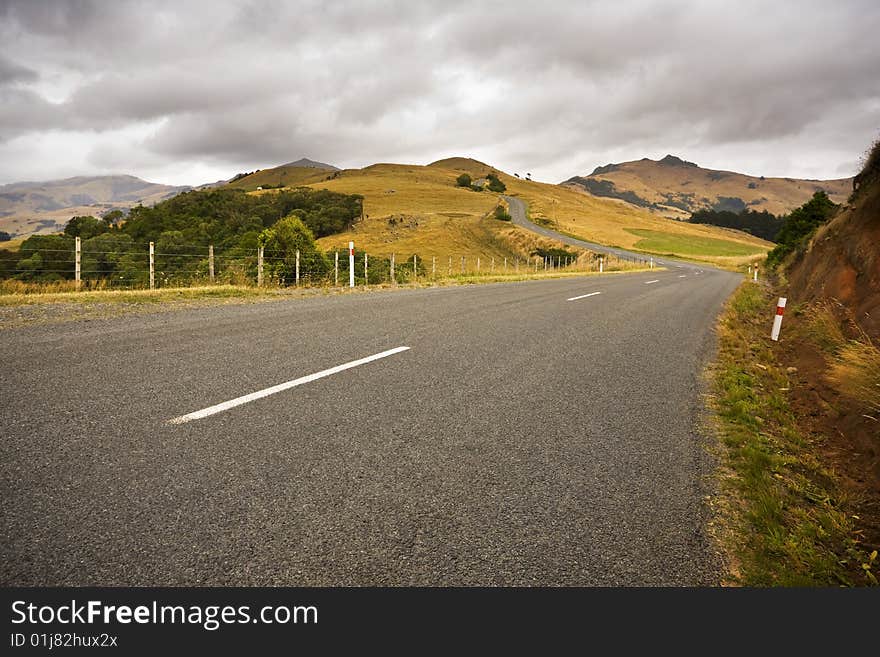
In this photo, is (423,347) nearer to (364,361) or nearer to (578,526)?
(364,361)

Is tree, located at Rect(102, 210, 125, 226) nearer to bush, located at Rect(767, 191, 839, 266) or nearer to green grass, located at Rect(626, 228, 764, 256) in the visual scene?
green grass, located at Rect(626, 228, 764, 256)

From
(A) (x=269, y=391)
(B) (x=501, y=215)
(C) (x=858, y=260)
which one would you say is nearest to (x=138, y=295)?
(A) (x=269, y=391)

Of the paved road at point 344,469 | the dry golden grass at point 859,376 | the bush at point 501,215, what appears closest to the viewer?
the paved road at point 344,469

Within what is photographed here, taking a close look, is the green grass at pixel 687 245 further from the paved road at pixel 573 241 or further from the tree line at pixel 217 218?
the tree line at pixel 217 218

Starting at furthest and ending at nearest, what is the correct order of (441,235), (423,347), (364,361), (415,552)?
1. (441,235)
2. (423,347)
3. (364,361)
4. (415,552)

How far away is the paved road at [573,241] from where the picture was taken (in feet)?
201

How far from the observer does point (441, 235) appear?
204 ft

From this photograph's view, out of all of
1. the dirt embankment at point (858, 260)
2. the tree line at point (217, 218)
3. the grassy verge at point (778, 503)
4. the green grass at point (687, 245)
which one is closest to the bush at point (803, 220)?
the dirt embankment at point (858, 260)

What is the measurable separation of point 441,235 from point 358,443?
6044cm

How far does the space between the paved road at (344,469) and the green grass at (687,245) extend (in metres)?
76.8

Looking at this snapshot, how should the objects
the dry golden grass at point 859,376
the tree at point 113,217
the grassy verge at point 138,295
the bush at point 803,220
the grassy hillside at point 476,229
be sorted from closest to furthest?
1. the dry golden grass at point 859,376
2. the grassy verge at point 138,295
3. the bush at point 803,220
4. the grassy hillside at point 476,229
5. the tree at point 113,217

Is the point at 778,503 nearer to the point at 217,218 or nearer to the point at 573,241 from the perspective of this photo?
the point at 573,241

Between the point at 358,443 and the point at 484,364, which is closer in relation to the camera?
the point at 358,443

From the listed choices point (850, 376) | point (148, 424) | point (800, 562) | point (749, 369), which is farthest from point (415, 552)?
point (749, 369)
